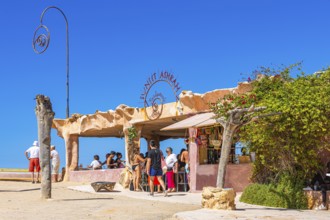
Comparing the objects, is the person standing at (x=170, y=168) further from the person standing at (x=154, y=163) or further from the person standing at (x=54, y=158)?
the person standing at (x=54, y=158)

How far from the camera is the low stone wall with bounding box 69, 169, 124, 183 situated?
21031 millimetres

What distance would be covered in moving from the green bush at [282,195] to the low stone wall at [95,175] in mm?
8106

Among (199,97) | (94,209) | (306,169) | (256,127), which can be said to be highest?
(199,97)

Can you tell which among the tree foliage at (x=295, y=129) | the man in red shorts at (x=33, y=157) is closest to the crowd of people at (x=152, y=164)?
the man in red shorts at (x=33, y=157)

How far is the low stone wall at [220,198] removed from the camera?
458 inches

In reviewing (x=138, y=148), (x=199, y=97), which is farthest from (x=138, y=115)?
(x=199, y=97)

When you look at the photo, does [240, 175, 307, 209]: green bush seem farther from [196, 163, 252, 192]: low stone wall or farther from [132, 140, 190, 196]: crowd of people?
[132, 140, 190, 196]: crowd of people

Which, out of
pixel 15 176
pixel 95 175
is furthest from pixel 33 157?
pixel 15 176

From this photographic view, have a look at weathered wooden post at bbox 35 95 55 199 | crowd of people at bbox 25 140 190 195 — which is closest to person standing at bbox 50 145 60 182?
crowd of people at bbox 25 140 190 195

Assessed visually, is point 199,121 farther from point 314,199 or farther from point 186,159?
point 314,199

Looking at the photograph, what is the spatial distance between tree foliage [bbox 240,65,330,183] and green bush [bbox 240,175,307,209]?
1.01 feet

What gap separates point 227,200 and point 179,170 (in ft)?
20.2

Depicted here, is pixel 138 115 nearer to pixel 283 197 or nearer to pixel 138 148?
pixel 138 148

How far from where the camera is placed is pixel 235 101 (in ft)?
50.0
